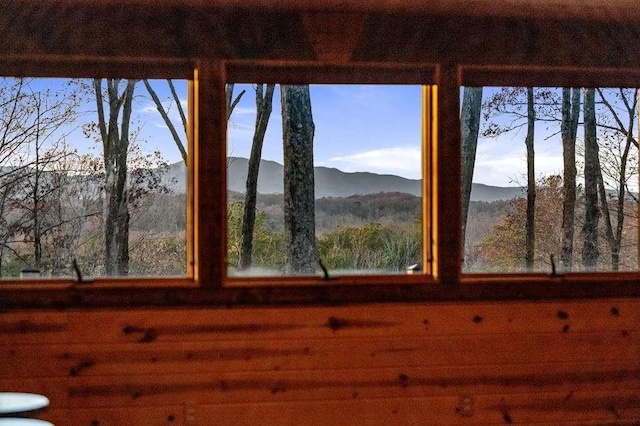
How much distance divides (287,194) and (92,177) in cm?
107

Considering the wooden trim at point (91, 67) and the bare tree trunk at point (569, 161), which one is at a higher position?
the wooden trim at point (91, 67)

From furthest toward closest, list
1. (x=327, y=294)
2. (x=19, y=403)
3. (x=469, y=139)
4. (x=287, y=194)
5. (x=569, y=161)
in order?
(x=569, y=161) → (x=469, y=139) → (x=287, y=194) → (x=327, y=294) → (x=19, y=403)

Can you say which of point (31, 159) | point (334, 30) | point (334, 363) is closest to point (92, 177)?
point (31, 159)

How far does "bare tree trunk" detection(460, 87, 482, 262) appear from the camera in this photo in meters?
4.12

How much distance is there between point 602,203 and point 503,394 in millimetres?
1282

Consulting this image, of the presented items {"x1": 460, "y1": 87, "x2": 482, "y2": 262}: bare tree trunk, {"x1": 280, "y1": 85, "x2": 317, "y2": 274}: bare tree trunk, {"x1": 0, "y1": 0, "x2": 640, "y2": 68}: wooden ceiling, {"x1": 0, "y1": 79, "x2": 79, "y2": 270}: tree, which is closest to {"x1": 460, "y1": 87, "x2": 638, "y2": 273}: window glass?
{"x1": 460, "y1": 87, "x2": 482, "y2": 262}: bare tree trunk

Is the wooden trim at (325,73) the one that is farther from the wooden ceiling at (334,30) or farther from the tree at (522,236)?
the tree at (522,236)

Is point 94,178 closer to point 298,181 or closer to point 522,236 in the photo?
point 298,181

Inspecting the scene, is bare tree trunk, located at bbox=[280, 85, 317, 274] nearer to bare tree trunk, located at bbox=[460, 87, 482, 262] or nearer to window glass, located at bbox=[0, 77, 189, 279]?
window glass, located at bbox=[0, 77, 189, 279]

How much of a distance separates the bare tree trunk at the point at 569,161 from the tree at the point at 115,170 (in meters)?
2.51

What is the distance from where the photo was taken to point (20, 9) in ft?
12.2

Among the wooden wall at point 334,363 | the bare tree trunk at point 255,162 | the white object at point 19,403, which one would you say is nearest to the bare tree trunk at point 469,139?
the wooden wall at point 334,363

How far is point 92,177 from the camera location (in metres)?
3.89

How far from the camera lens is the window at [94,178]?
385 centimetres
